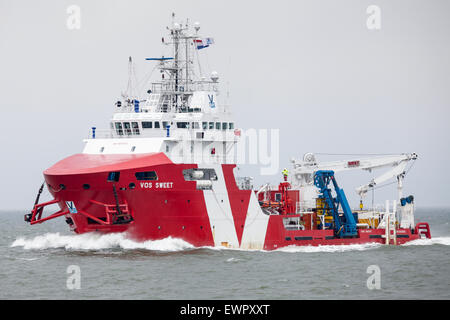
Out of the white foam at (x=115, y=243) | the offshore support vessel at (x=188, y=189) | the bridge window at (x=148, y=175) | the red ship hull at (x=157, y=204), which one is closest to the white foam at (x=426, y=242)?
the offshore support vessel at (x=188, y=189)

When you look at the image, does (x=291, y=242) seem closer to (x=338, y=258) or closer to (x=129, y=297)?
(x=338, y=258)

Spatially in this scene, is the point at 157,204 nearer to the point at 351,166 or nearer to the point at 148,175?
the point at 148,175

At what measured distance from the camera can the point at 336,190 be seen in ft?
115

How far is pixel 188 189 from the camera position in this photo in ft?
103

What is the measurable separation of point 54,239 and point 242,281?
41.8ft

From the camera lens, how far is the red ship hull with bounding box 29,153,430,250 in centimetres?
3045

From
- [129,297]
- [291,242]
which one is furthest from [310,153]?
[129,297]

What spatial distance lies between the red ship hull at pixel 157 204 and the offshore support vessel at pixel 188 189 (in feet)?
0.14

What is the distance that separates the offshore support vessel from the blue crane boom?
0.16ft

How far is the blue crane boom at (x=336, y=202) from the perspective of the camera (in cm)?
3462

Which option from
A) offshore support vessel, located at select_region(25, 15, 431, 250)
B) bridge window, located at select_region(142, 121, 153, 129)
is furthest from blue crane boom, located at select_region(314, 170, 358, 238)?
bridge window, located at select_region(142, 121, 153, 129)

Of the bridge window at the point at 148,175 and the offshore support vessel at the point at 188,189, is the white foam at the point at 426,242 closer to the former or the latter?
the offshore support vessel at the point at 188,189

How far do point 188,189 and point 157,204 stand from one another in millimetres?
1511

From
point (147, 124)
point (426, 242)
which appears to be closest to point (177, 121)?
point (147, 124)
